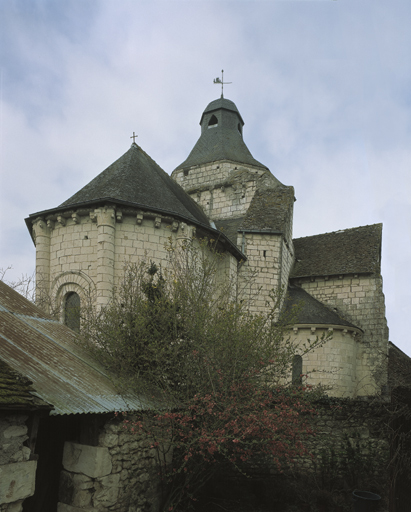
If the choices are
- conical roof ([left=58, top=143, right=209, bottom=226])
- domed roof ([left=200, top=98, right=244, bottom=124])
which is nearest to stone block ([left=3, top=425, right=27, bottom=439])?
conical roof ([left=58, top=143, right=209, bottom=226])

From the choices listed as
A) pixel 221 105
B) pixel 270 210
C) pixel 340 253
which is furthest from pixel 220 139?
pixel 340 253

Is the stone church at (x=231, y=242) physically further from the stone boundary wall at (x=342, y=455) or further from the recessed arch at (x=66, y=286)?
the stone boundary wall at (x=342, y=455)

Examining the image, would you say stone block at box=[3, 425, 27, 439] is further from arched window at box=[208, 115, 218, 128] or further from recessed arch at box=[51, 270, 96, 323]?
arched window at box=[208, 115, 218, 128]

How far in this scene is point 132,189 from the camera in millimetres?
11781

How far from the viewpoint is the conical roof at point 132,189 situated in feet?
37.0

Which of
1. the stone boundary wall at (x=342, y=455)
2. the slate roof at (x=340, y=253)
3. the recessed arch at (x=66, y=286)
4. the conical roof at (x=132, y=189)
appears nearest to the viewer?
the stone boundary wall at (x=342, y=455)

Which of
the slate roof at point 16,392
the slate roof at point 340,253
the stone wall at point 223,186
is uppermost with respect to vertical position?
the stone wall at point 223,186

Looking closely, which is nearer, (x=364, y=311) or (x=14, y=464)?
(x=14, y=464)

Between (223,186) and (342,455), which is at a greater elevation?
(223,186)

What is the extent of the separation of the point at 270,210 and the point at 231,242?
3576 mm

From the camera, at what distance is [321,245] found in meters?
18.4

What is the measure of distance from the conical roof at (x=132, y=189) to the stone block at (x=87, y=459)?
6.51 meters

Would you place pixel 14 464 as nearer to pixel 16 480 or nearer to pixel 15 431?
pixel 16 480

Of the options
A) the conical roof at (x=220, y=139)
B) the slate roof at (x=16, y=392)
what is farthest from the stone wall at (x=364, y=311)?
the slate roof at (x=16, y=392)
